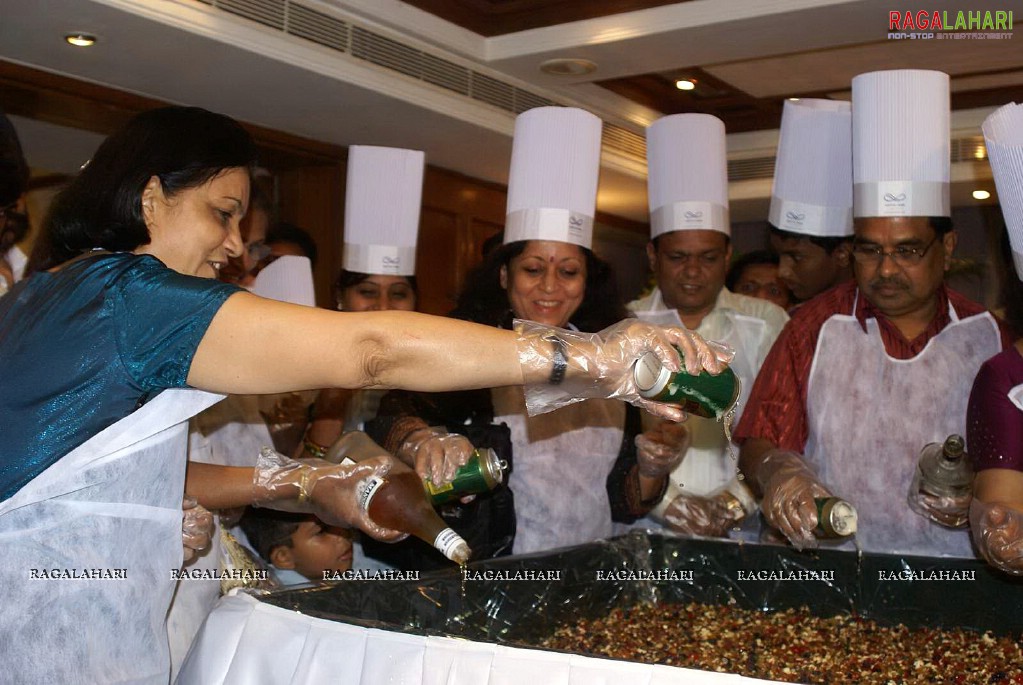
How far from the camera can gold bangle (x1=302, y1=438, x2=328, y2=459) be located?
7.48 feet

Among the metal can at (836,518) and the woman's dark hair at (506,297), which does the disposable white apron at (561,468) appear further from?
the metal can at (836,518)

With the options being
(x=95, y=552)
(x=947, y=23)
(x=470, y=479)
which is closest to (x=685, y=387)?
(x=470, y=479)

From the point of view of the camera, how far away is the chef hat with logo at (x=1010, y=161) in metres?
1.67

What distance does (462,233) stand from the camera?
566 cm

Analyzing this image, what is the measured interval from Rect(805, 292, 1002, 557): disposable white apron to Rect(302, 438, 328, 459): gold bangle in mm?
1051

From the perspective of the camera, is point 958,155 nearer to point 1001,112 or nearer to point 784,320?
point 784,320

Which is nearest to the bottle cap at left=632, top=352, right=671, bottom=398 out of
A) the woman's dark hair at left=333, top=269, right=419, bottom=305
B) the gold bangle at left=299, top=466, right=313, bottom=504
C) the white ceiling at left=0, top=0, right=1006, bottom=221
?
the gold bangle at left=299, top=466, right=313, bottom=504

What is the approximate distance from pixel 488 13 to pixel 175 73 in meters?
1.17

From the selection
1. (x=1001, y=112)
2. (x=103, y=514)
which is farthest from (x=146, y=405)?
(x=1001, y=112)

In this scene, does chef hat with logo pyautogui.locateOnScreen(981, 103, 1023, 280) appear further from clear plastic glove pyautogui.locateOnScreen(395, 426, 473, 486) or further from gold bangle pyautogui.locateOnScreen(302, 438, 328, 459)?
gold bangle pyautogui.locateOnScreen(302, 438, 328, 459)

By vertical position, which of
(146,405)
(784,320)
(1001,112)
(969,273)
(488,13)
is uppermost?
(488,13)

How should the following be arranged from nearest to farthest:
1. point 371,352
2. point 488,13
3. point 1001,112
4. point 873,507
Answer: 1. point 371,352
2. point 1001,112
3. point 873,507
4. point 488,13

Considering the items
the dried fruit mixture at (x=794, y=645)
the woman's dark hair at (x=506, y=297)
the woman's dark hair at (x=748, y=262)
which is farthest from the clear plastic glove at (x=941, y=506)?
the woman's dark hair at (x=748, y=262)

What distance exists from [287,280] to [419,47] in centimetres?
187
